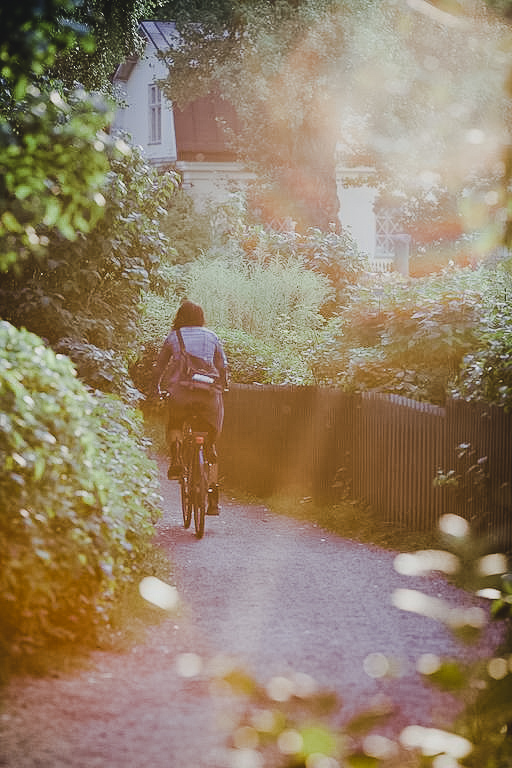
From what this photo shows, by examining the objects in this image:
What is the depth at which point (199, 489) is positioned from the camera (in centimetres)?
1112

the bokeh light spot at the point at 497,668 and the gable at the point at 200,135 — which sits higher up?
the bokeh light spot at the point at 497,668

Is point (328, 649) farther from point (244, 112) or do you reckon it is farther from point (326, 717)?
point (244, 112)

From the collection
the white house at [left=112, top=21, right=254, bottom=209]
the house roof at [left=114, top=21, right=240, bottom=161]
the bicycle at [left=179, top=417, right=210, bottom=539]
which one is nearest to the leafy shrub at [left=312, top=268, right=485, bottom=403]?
the bicycle at [left=179, top=417, right=210, bottom=539]

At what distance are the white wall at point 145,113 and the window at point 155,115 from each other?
14 centimetres

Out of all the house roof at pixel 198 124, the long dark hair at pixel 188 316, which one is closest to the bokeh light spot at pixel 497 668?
the long dark hair at pixel 188 316

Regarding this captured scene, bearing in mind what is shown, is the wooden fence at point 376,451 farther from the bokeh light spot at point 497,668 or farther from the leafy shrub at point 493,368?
the bokeh light spot at point 497,668

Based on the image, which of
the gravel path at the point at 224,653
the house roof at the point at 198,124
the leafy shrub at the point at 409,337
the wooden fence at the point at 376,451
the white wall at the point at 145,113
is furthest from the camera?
the white wall at the point at 145,113

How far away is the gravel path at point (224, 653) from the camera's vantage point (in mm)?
4949

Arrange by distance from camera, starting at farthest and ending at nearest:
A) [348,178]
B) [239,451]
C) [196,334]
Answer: [348,178] < [239,451] < [196,334]

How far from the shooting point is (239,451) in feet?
54.3

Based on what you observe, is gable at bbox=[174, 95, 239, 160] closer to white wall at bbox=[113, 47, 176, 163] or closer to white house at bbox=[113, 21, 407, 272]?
white house at bbox=[113, 21, 407, 272]

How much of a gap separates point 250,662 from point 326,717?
14.4 feet

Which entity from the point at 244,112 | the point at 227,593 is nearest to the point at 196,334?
the point at 227,593

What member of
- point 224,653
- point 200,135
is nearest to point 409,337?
point 224,653
